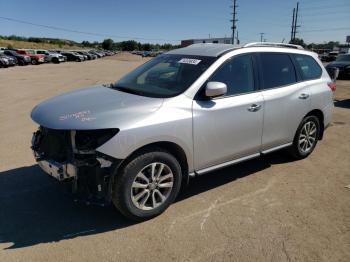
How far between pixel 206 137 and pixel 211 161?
1.11 feet

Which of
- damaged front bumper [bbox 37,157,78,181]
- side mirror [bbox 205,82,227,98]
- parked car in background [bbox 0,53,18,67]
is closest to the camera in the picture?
damaged front bumper [bbox 37,157,78,181]

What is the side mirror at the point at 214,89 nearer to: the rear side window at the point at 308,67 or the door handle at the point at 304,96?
the door handle at the point at 304,96

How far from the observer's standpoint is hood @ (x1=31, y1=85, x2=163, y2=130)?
10.6ft

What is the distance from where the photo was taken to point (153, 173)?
353 centimetres

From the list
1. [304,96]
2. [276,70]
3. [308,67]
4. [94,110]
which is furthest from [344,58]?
[94,110]

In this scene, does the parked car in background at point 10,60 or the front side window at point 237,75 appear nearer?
the front side window at point 237,75

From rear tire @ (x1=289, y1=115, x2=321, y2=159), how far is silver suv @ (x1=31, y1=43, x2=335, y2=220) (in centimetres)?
5

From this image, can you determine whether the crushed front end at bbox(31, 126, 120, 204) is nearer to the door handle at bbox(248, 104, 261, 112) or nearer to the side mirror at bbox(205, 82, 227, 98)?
the side mirror at bbox(205, 82, 227, 98)

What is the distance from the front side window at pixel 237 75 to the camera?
404cm

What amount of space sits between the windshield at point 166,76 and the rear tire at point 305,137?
2.05 m

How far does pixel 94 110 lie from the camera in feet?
11.3

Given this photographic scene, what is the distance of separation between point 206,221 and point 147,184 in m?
0.75

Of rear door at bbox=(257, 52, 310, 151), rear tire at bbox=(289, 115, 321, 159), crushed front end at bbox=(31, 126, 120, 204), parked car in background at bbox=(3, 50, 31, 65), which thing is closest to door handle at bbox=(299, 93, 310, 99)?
rear door at bbox=(257, 52, 310, 151)

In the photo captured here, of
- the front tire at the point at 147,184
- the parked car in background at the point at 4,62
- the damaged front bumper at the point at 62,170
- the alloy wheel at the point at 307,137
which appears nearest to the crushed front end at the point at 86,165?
the damaged front bumper at the point at 62,170
